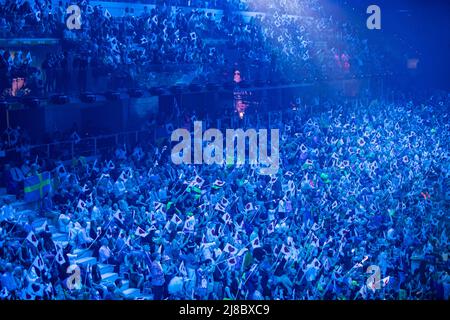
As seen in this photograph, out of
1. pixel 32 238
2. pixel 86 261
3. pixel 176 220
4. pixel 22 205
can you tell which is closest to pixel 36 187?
pixel 22 205

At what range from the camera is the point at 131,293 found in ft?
33.8

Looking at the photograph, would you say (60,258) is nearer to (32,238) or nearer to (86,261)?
(32,238)

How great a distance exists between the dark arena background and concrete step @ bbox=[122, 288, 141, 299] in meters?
0.04

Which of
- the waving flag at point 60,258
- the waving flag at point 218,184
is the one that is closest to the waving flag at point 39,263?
the waving flag at point 60,258

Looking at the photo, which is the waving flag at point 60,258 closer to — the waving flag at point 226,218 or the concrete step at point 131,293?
the concrete step at point 131,293

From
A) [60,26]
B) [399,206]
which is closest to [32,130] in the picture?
[60,26]

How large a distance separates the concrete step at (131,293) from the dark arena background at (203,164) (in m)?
0.04

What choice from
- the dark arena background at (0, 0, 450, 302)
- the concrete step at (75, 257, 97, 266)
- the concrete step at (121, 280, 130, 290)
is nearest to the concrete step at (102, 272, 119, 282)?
the dark arena background at (0, 0, 450, 302)

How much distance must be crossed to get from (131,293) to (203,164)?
543cm

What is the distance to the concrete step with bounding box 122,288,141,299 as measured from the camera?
1018 centimetres

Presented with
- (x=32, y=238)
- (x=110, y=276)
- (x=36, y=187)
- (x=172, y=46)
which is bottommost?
(x=110, y=276)

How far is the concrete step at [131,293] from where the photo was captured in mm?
10180

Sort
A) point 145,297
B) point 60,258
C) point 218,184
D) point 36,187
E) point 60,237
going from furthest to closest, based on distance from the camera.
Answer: point 218,184 < point 36,187 < point 60,237 < point 145,297 < point 60,258

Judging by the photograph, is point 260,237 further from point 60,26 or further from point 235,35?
point 235,35
